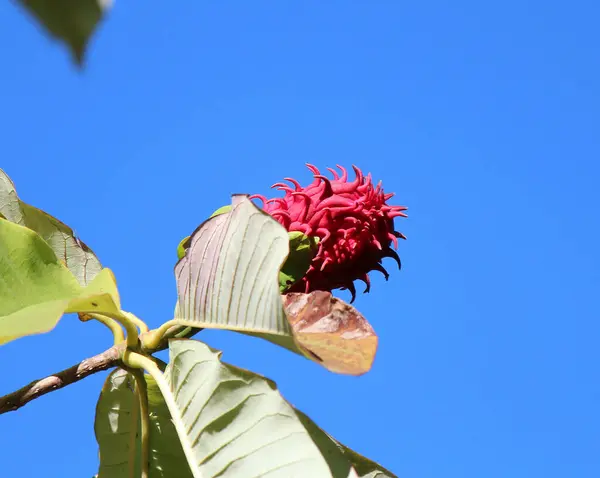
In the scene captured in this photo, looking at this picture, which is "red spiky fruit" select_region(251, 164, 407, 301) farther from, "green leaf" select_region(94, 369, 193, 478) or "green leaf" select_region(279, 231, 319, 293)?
"green leaf" select_region(94, 369, 193, 478)

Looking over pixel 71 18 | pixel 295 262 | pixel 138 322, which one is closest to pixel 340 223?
pixel 295 262

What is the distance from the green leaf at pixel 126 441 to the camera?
1.87 meters

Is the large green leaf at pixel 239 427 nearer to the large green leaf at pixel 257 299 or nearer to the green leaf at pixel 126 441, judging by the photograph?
the large green leaf at pixel 257 299

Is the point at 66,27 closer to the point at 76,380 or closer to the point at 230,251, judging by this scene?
the point at 230,251

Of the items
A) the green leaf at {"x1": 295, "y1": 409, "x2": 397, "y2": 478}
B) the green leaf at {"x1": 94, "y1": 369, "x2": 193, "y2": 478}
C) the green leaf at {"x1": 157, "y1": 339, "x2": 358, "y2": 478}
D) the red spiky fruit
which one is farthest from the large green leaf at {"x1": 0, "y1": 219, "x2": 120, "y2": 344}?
the red spiky fruit

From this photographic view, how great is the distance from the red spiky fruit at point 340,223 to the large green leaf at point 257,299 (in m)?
0.41

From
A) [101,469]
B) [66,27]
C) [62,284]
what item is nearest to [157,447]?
[101,469]

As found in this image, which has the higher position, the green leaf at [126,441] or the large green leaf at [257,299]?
the large green leaf at [257,299]

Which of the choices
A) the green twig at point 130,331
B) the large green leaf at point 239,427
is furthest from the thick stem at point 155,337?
the large green leaf at point 239,427

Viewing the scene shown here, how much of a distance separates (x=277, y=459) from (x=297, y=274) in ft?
2.05

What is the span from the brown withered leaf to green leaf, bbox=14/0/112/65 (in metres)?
1.06

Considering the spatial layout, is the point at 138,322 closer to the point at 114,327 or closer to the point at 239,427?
the point at 114,327

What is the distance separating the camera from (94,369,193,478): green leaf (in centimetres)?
187

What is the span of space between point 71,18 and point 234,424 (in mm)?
1292
